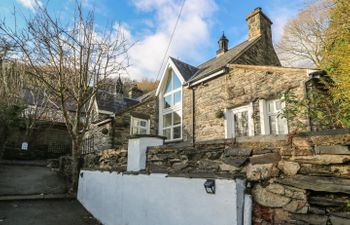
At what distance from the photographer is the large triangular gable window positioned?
1345 centimetres

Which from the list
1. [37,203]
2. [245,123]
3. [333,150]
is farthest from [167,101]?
[333,150]

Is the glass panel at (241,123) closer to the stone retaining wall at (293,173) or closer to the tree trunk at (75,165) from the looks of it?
the stone retaining wall at (293,173)

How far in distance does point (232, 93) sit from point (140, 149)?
19.3 ft

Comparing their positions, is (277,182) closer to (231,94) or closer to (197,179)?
(197,179)

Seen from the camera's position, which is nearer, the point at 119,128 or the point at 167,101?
the point at 119,128

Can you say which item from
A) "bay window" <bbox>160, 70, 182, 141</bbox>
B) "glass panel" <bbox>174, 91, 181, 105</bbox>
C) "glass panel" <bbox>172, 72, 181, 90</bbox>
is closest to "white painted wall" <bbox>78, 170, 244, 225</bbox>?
"bay window" <bbox>160, 70, 182, 141</bbox>

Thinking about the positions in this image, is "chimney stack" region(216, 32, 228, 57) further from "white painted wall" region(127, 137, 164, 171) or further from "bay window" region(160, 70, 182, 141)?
→ "white painted wall" region(127, 137, 164, 171)

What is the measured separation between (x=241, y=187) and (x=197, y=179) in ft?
2.60

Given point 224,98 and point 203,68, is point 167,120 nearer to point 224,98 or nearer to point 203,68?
point 203,68

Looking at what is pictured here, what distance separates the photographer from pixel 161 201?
4.55 meters

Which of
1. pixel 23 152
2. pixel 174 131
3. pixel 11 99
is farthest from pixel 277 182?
pixel 23 152

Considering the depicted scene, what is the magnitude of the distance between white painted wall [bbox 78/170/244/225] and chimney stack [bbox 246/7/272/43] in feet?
36.6

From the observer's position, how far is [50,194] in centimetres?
966

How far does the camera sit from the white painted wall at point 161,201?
3295 millimetres
